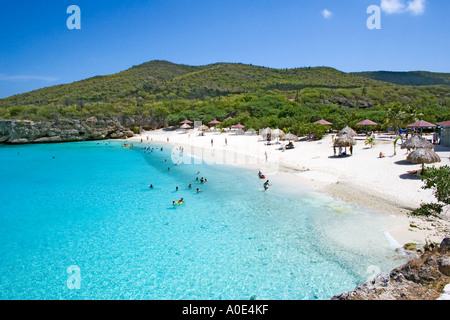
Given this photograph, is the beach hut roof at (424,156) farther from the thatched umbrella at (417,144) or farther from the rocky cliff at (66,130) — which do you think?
the rocky cliff at (66,130)

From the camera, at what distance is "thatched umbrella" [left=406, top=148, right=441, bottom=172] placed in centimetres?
1560

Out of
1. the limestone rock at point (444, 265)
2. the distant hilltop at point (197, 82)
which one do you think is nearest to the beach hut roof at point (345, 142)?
the limestone rock at point (444, 265)

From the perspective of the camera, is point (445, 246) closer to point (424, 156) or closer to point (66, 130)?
point (424, 156)

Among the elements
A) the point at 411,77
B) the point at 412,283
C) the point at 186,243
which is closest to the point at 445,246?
the point at 412,283

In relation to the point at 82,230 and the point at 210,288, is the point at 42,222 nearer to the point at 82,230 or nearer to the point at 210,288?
the point at 82,230

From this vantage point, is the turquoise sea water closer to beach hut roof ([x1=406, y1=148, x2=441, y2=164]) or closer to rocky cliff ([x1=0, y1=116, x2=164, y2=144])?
beach hut roof ([x1=406, y1=148, x2=441, y2=164])

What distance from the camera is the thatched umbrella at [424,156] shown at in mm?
15597

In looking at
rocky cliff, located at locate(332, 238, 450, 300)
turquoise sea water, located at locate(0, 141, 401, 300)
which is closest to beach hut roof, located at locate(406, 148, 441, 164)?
turquoise sea water, located at locate(0, 141, 401, 300)

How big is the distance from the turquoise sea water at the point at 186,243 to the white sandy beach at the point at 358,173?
121 centimetres

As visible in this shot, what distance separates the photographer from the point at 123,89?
74.8 metres

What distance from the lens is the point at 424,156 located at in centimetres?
1579

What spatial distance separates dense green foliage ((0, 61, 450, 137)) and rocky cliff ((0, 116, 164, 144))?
1.33 m

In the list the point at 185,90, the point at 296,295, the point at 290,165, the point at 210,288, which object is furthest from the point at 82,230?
the point at 185,90
